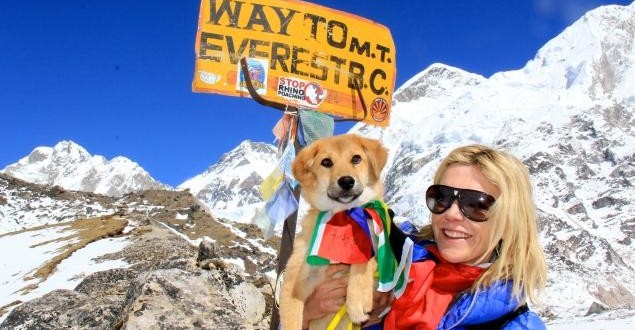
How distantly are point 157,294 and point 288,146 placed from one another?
2289 mm

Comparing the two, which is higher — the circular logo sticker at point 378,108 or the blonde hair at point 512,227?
the circular logo sticker at point 378,108

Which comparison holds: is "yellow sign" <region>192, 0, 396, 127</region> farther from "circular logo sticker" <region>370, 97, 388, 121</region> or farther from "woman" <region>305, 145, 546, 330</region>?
"woman" <region>305, 145, 546, 330</region>

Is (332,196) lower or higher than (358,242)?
higher

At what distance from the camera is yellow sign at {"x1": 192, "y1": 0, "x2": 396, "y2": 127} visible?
6.96m

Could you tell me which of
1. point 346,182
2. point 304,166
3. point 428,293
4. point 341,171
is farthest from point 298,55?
point 428,293

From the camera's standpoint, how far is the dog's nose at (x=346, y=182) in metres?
4.31

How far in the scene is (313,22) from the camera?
7.36 meters

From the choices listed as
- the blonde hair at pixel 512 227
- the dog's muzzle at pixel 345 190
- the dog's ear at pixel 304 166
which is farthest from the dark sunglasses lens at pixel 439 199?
the dog's ear at pixel 304 166

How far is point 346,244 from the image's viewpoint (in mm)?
4148

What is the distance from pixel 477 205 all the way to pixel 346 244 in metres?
0.95

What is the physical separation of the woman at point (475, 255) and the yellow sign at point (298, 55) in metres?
3.36

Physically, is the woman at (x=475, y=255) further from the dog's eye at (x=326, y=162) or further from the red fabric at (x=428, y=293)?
the dog's eye at (x=326, y=162)

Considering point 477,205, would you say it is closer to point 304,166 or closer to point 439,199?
point 439,199

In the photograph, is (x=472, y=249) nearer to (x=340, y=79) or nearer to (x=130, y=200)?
(x=340, y=79)
